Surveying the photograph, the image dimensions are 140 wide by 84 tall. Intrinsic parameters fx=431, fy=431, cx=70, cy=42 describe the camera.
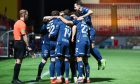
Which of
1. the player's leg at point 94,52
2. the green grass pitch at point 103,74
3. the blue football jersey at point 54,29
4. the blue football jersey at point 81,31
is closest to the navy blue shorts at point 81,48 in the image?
the blue football jersey at point 81,31

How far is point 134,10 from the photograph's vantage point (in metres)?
63.7

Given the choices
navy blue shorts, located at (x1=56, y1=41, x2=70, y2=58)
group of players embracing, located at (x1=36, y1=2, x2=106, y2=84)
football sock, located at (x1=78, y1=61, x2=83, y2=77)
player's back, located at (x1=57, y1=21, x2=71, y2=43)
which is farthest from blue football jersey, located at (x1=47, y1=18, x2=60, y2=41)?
football sock, located at (x1=78, y1=61, x2=83, y2=77)

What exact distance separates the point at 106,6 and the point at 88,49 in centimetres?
5264

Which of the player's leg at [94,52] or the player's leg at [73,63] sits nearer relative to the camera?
the player's leg at [73,63]

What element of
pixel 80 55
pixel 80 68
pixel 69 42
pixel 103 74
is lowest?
pixel 103 74

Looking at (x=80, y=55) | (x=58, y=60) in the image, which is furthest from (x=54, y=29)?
(x=80, y=55)

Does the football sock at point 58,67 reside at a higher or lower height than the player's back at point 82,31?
lower

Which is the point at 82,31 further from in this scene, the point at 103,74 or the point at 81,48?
the point at 103,74

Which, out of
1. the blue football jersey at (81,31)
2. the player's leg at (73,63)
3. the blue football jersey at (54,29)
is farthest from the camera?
the player's leg at (73,63)

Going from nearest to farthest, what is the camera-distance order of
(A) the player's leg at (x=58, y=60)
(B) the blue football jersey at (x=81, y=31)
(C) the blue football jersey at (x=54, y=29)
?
(A) the player's leg at (x=58, y=60), (B) the blue football jersey at (x=81, y=31), (C) the blue football jersey at (x=54, y=29)

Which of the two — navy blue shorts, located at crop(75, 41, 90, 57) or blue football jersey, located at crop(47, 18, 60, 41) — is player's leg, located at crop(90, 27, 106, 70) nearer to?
navy blue shorts, located at crop(75, 41, 90, 57)

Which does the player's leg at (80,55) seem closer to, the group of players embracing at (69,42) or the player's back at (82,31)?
the group of players embracing at (69,42)

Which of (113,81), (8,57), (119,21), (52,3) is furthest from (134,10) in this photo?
(113,81)

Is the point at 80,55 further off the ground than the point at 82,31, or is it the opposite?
the point at 82,31
